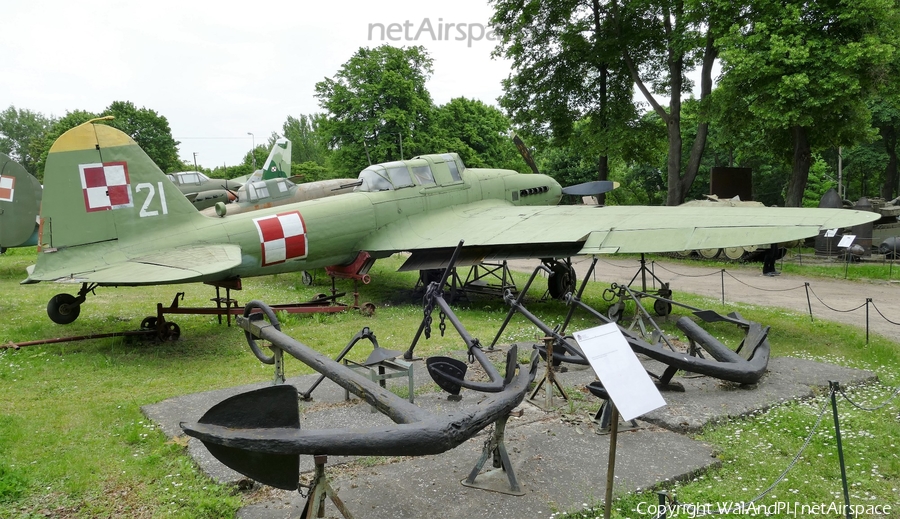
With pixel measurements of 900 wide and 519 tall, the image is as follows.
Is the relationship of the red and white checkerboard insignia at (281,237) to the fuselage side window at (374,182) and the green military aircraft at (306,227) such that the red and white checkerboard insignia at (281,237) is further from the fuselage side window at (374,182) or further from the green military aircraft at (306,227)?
the fuselage side window at (374,182)

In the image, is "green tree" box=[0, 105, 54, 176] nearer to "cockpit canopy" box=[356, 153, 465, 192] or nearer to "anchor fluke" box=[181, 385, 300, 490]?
"cockpit canopy" box=[356, 153, 465, 192]

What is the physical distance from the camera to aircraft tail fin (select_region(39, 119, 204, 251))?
8.20 metres

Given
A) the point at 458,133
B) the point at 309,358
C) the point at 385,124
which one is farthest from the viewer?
the point at 458,133

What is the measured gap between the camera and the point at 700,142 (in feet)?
80.1

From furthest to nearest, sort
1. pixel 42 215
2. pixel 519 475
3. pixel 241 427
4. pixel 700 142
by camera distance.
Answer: pixel 700 142, pixel 42 215, pixel 519 475, pixel 241 427

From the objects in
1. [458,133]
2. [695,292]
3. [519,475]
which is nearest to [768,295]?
[695,292]

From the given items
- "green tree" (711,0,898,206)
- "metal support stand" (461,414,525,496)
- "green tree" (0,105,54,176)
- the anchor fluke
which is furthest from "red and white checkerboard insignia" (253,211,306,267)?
"green tree" (0,105,54,176)

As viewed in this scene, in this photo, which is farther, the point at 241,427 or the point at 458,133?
the point at 458,133

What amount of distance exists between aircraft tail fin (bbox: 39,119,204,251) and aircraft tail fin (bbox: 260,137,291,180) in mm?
13524

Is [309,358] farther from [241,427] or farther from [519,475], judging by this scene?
[519,475]

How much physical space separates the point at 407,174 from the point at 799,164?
16.4 meters

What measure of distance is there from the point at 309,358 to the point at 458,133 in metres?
39.6

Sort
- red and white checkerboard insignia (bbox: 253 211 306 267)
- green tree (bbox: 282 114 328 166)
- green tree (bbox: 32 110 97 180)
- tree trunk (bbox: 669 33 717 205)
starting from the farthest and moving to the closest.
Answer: green tree (bbox: 282 114 328 166)
green tree (bbox: 32 110 97 180)
tree trunk (bbox: 669 33 717 205)
red and white checkerboard insignia (bbox: 253 211 306 267)

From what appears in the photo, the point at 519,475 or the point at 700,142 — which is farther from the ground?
the point at 700,142
